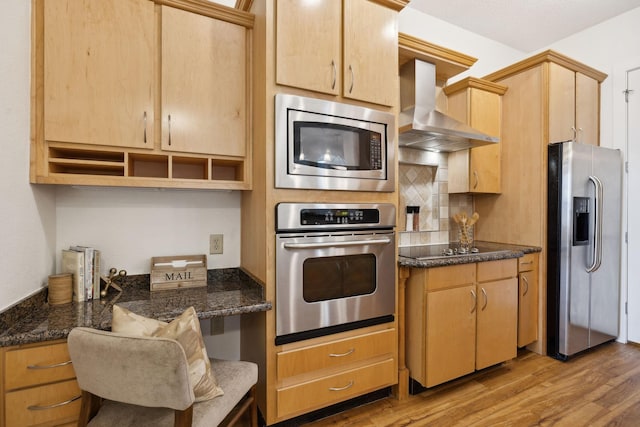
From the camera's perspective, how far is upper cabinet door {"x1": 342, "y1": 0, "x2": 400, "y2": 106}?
1.80 m

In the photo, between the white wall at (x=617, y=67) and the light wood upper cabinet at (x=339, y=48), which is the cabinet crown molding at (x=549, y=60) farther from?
the light wood upper cabinet at (x=339, y=48)

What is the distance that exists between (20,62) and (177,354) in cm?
145

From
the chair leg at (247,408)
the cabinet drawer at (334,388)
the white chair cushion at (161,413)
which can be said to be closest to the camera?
the white chair cushion at (161,413)

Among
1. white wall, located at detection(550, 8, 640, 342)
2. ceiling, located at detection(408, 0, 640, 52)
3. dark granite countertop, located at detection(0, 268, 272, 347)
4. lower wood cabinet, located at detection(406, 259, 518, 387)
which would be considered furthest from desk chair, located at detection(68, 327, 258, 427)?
white wall, located at detection(550, 8, 640, 342)

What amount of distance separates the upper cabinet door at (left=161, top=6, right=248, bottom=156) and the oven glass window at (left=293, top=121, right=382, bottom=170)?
378 millimetres

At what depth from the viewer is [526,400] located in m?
2.04

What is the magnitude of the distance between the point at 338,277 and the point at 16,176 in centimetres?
157

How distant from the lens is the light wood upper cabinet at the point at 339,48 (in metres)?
1.64

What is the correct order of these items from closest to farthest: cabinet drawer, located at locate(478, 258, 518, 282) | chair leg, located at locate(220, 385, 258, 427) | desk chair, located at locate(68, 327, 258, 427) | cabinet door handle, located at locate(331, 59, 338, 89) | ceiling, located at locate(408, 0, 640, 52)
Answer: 1. desk chair, located at locate(68, 327, 258, 427)
2. chair leg, located at locate(220, 385, 258, 427)
3. cabinet door handle, located at locate(331, 59, 338, 89)
4. cabinet drawer, located at locate(478, 258, 518, 282)
5. ceiling, located at locate(408, 0, 640, 52)

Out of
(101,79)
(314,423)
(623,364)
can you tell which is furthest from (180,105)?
(623,364)

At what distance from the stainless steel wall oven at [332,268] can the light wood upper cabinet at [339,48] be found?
2.29 feet

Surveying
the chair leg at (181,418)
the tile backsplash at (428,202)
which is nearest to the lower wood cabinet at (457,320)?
the tile backsplash at (428,202)

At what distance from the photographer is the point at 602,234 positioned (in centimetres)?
271

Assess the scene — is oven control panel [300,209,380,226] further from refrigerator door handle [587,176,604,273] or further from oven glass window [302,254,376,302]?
refrigerator door handle [587,176,604,273]
